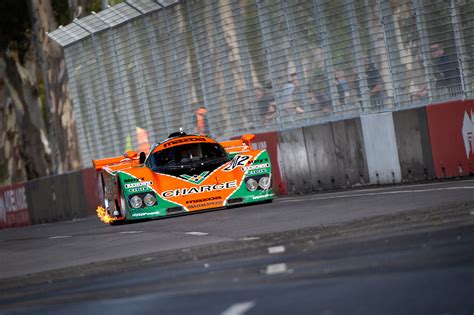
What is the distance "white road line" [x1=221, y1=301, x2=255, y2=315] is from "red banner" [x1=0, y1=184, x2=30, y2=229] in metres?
26.3

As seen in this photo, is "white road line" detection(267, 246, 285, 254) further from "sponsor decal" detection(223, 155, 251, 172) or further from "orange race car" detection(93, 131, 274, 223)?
"sponsor decal" detection(223, 155, 251, 172)

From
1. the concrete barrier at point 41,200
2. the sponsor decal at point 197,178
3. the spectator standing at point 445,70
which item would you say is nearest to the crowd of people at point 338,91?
the spectator standing at point 445,70

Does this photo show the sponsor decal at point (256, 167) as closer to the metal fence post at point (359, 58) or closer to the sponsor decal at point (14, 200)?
the metal fence post at point (359, 58)

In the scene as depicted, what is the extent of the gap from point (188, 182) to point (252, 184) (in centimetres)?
95

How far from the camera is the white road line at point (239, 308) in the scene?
6.42 meters

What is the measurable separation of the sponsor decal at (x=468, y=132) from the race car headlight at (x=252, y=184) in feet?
10.2

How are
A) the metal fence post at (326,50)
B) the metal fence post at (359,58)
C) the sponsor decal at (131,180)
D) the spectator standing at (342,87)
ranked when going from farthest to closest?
the metal fence post at (326,50) → the spectator standing at (342,87) → the metal fence post at (359,58) → the sponsor decal at (131,180)

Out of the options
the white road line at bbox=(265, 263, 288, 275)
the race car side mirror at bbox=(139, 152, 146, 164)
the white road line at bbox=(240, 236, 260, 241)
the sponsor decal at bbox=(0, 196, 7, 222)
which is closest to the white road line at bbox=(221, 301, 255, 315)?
the white road line at bbox=(265, 263, 288, 275)

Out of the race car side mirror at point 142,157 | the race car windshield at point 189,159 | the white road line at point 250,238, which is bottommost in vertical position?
the white road line at point 250,238

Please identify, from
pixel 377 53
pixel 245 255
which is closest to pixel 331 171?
pixel 377 53

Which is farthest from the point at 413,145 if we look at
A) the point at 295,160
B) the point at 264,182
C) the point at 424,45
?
the point at 295,160

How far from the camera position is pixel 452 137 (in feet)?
56.6

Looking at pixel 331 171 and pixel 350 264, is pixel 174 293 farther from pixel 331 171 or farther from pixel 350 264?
pixel 331 171

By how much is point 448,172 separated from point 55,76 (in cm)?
2615
